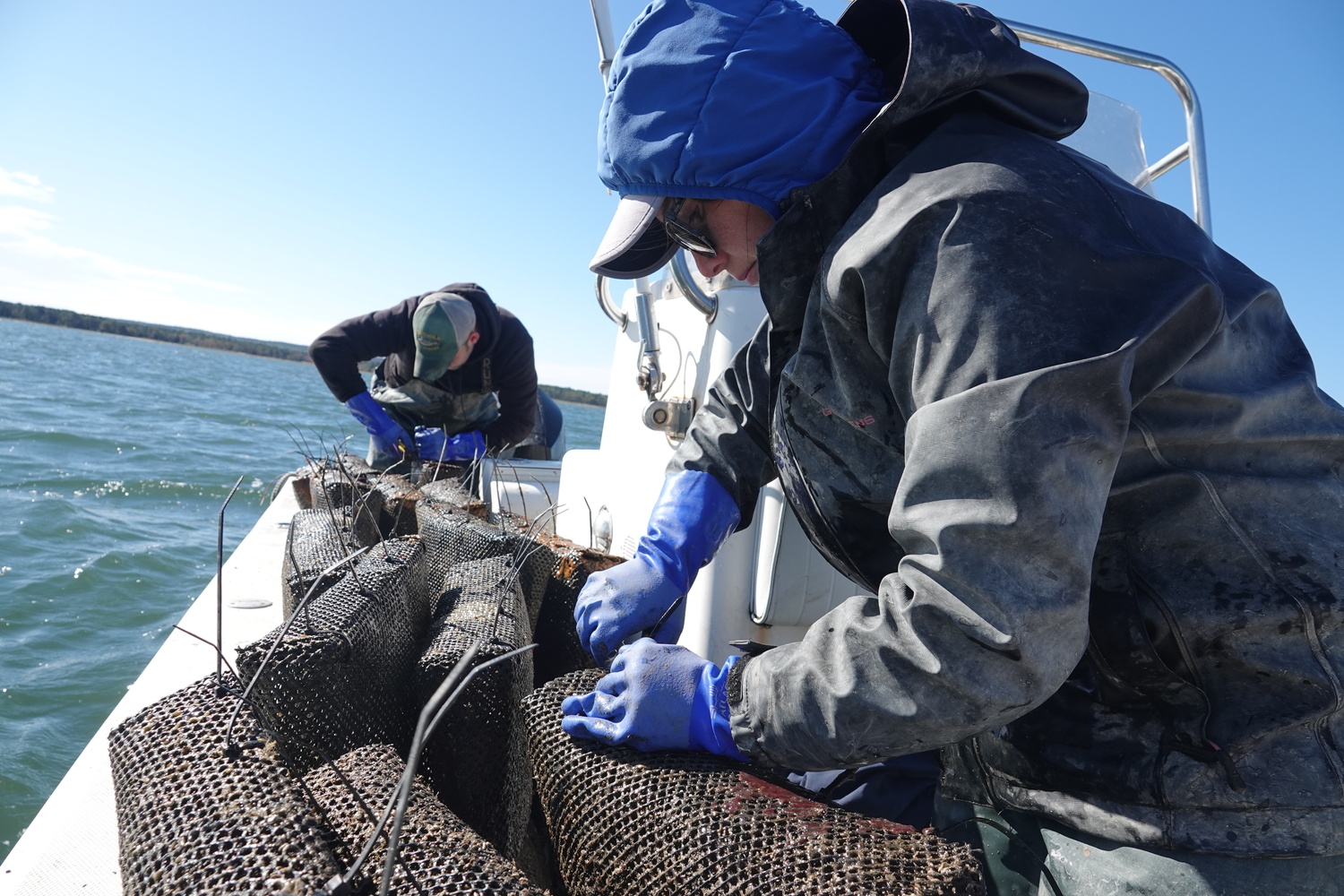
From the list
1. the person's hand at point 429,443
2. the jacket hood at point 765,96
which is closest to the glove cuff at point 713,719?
the jacket hood at point 765,96

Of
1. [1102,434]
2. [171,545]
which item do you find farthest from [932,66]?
[171,545]

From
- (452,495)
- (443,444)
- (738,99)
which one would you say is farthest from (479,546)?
(443,444)

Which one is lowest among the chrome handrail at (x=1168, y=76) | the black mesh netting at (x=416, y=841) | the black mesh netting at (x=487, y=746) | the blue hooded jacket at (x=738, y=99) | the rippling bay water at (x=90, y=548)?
the rippling bay water at (x=90, y=548)

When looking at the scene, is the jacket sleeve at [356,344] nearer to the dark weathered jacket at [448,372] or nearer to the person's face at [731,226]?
the dark weathered jacket at [448,372]

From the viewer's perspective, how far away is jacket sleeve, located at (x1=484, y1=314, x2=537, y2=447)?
217 inches

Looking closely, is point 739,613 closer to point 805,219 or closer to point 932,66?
point 805,219

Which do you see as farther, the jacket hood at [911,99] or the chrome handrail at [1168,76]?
the chrome handrail at [1168,76]

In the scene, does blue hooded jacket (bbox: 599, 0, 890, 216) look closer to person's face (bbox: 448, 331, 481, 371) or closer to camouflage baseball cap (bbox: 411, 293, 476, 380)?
camouflage baseball cap (bbox: 411, 293, 476, 380)

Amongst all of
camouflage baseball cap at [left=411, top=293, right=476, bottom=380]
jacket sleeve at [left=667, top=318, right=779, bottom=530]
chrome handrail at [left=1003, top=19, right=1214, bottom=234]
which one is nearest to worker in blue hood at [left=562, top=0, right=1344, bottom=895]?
jacket sleeve at [left=667, top=318, right=779, bottom=530]

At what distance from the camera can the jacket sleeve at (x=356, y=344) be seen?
5.45 m

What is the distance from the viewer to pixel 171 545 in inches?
243

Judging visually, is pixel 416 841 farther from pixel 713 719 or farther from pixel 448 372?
pixel 448 372

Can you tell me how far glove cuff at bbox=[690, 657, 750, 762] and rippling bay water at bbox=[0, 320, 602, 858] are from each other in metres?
2.37

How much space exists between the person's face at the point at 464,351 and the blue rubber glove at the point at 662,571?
3.40m
